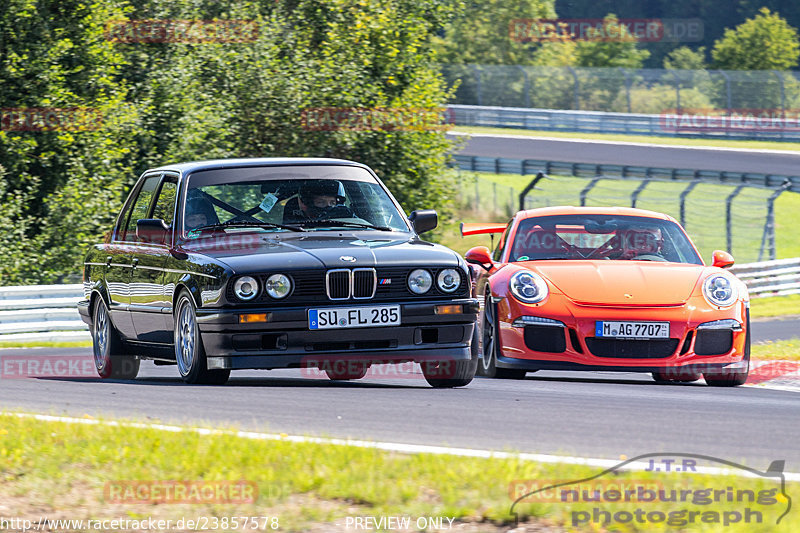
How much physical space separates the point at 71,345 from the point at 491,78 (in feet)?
120

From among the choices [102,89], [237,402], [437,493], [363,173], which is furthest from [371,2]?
[437,493]

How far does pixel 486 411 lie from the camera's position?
271 inches

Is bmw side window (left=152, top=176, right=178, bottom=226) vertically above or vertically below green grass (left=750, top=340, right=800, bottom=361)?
above

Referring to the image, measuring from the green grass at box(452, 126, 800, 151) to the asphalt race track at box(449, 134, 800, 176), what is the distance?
1579 mm

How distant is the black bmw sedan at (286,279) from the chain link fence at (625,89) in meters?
37.8

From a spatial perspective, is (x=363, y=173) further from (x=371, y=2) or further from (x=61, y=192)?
(x=371, y=2)

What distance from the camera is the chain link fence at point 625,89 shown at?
47062mm

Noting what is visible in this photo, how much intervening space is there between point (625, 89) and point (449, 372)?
1702 inches

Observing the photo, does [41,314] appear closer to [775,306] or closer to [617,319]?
[617,319]

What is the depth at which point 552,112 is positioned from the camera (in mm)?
51281

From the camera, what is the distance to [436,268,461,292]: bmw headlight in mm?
8172

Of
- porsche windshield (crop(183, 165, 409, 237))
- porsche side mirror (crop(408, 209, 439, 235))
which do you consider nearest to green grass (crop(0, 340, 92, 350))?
porsche windshield (crop(183, 165, 409, 237))

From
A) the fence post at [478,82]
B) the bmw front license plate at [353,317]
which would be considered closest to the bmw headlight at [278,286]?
the bmw front license plate at [353,317]
